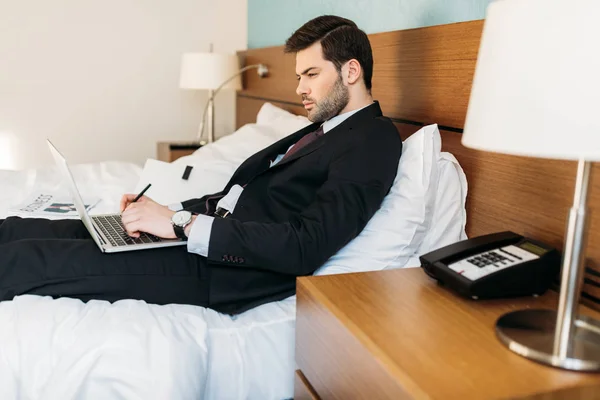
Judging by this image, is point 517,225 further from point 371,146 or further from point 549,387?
point 549,387

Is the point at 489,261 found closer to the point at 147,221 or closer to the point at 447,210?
the point at 447,210

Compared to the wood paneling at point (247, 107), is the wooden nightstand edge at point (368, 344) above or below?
below

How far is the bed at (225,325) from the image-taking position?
111 cm

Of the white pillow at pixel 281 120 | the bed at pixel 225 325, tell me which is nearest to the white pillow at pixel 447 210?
the bed at pixel 225 325

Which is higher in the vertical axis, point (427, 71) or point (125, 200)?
point (427, 71)

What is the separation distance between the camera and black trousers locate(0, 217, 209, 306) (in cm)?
130

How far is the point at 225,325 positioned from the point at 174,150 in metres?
2.00

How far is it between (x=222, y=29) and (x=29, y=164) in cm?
145

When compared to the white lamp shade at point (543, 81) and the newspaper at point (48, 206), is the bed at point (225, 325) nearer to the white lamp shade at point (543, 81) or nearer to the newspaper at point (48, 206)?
the white lamp shade at point (543, 81)

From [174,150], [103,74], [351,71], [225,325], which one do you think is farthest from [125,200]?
[103,74]

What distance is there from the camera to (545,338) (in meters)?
0.84

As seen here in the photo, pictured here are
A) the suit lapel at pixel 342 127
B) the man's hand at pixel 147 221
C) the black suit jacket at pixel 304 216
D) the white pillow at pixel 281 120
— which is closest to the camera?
the black suit jacket at pixel 304 216

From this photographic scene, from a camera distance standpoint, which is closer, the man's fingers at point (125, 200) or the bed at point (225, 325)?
the bed at point (225, 325)

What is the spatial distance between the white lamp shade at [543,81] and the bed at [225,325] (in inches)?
18.2
